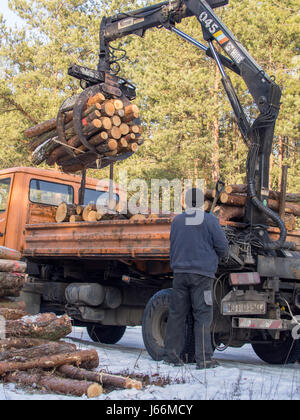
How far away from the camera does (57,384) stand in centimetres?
442

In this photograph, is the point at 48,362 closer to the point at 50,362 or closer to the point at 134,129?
the point at 50,362

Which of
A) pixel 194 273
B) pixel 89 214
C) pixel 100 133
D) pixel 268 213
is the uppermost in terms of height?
pixel 100 133

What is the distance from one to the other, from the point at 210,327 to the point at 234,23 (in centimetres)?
1619

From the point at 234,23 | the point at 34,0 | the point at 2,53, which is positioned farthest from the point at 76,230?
the point at 34,0

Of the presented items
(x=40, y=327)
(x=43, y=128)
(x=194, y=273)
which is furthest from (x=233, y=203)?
(x=43, y=128)

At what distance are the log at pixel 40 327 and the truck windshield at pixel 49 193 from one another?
3652 mm

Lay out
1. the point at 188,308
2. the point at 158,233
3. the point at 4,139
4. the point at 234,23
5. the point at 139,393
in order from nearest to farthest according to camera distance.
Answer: the point at 139,393 < the point at 188,308 < the point at 158,233 < the point at 234,23 < the point at 4,139

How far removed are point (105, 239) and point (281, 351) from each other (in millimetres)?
2778

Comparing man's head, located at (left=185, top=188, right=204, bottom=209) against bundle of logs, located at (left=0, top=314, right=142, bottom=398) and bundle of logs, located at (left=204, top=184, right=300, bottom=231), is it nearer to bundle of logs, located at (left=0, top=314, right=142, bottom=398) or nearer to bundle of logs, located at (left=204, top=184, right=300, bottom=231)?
bundle of logs, located at (left=204, top=184, right=300, bottom=231)

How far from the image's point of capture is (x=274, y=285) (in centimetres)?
636

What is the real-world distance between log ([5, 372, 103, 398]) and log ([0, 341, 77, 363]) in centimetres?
27

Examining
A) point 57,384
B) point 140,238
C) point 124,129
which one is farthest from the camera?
point 124,129

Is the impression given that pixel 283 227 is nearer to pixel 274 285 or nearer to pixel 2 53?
pixel 274 285

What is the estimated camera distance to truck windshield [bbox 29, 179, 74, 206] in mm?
9352
